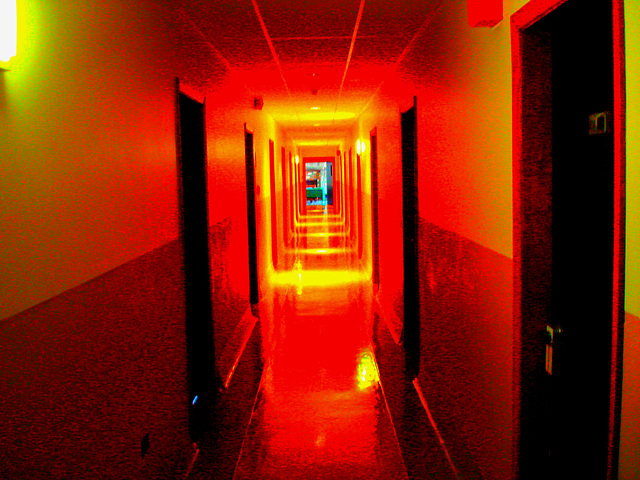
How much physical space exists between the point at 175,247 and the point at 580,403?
217 centimetres

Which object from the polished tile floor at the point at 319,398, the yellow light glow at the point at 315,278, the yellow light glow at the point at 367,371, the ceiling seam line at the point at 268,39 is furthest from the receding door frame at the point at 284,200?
the yellow light glow at the point at 367,371

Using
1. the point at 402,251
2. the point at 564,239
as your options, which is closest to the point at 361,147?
the point at 402,251

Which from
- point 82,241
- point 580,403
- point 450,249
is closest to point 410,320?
point 450,249

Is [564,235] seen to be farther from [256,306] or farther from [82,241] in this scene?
[256,306]

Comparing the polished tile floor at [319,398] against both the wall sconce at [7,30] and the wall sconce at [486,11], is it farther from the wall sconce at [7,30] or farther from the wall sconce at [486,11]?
the wall sconce at [7,30]

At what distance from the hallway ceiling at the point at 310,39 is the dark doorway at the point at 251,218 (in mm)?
721

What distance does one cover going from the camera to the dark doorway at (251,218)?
7.39 m

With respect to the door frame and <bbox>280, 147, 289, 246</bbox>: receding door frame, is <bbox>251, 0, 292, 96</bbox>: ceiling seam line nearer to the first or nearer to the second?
the door frame

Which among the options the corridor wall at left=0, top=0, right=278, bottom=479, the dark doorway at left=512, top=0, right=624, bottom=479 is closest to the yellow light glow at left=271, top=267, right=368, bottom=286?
the corridor wall at left=0, top=0, right=278, bottom=479

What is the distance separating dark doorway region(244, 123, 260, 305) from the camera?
291 inches

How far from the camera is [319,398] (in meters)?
4.49

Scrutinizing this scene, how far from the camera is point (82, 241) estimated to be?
6.69ft

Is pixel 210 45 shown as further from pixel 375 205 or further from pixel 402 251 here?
pixel 375 205

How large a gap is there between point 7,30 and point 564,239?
187 cm
